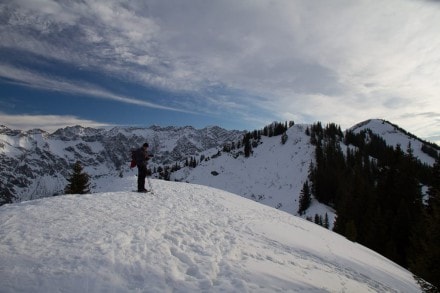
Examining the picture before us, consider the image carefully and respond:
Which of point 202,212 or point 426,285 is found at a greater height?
point 202,212

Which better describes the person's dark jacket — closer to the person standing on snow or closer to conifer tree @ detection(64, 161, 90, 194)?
the person standing on snow

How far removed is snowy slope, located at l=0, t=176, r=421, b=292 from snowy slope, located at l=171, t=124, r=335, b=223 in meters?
102

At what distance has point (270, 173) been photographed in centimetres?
16088

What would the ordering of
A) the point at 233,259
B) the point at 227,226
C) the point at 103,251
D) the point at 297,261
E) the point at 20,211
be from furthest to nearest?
1. the point at 227,226
2. the point at 20,211
3. the point at 297,261
4. the point at 233,259
5. the point at 103,251

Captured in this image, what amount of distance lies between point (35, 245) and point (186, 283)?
5275 mm

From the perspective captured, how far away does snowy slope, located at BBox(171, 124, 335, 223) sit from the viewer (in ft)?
450

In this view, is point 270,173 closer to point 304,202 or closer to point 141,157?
point 304,202

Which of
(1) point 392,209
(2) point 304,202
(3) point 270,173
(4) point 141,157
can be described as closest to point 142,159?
(4) point 141,157

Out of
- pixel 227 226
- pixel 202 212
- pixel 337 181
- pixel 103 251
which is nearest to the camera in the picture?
pixel 103 251

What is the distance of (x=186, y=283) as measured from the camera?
891 cm

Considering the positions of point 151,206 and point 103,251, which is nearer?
point 103,251

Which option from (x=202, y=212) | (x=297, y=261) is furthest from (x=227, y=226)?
(x=297, y=261)

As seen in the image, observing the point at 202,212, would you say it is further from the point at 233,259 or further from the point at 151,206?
the point at 233,259

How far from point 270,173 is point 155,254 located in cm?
15333
